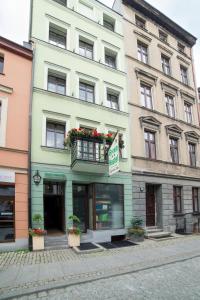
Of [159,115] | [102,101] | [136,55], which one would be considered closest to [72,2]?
[136,55]

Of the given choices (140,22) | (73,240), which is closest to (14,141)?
(73,240)

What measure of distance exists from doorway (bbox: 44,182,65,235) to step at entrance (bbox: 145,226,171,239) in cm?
470

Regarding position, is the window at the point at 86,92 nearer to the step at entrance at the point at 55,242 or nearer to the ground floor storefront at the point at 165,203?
the ground floor storefront at the point at 165,203

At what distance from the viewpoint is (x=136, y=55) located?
650 inches

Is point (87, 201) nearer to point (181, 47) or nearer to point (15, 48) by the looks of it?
point (15, 48)

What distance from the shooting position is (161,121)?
1609cm

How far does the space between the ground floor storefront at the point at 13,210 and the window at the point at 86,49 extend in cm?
864

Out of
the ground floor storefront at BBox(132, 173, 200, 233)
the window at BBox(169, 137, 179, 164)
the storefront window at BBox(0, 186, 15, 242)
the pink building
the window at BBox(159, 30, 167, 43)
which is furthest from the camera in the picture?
the window at BBox(159, 30, 167, 43)

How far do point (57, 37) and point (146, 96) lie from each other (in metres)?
6.88

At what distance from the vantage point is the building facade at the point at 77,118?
11.4 meters

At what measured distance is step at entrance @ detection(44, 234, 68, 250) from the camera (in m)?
9.94

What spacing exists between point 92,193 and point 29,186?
11.1 feet

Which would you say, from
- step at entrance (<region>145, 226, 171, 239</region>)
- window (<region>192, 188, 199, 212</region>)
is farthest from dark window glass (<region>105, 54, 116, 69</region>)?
window (<region>192, 188, 199, 212</region>)

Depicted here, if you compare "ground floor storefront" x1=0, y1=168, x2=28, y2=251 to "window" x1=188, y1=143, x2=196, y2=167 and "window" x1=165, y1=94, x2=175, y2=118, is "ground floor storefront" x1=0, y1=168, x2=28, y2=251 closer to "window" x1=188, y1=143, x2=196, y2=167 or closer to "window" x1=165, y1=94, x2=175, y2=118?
"window" x1=165, y1=94, x2=175, y2=118
